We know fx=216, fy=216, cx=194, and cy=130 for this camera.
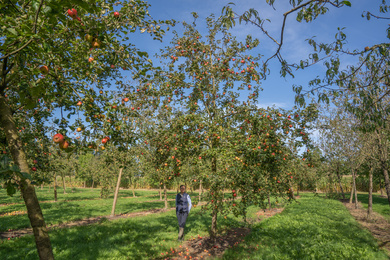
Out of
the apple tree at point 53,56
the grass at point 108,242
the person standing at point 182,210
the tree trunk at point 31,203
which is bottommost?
the grass at point 108,242

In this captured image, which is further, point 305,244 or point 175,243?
point 175,243

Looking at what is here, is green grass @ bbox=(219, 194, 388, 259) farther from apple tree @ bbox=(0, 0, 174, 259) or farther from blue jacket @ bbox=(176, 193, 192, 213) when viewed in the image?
apple tree @ bbox=(0, 0, 174, 259)


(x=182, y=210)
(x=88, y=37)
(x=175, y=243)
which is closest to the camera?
(x=88, y=37)

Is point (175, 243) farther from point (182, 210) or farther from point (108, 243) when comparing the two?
point (108, 243)

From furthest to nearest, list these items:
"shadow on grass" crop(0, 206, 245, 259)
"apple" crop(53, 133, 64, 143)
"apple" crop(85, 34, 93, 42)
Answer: "shadow on grass" crop(0, 206, 245, 259) < "apple" crop(85, 34, 93, 42) < "apple" crop(53, 133, 64, 143)

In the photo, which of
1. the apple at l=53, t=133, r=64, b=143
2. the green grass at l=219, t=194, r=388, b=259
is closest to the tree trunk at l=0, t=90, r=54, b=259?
the apple at l=53, t=133, r=64, b=143

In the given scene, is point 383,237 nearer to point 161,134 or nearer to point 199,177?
point 199,177

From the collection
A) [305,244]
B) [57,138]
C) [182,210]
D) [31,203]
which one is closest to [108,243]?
[182,210]

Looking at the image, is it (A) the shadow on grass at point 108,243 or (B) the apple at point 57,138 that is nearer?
(B) the apple at point 57,138

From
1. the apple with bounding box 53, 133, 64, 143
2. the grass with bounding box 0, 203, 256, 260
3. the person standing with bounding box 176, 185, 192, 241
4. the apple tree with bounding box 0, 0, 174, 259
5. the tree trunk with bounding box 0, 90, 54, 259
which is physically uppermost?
the apple tree with bounding box 0, 0, 174, 259

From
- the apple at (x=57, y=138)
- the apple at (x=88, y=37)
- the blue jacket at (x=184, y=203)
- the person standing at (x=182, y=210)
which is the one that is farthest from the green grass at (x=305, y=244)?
the apple at (x=88, y=37)

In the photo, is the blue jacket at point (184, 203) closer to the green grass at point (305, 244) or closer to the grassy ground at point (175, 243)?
the grassy ground at point (175, 243)

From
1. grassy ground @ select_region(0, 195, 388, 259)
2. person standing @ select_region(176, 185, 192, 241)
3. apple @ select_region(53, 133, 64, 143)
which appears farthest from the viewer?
person standing @ select_region(176, 185, 192, 241)

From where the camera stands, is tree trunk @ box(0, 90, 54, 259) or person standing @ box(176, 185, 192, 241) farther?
person standing @ box(176, 185, 192, 241)
